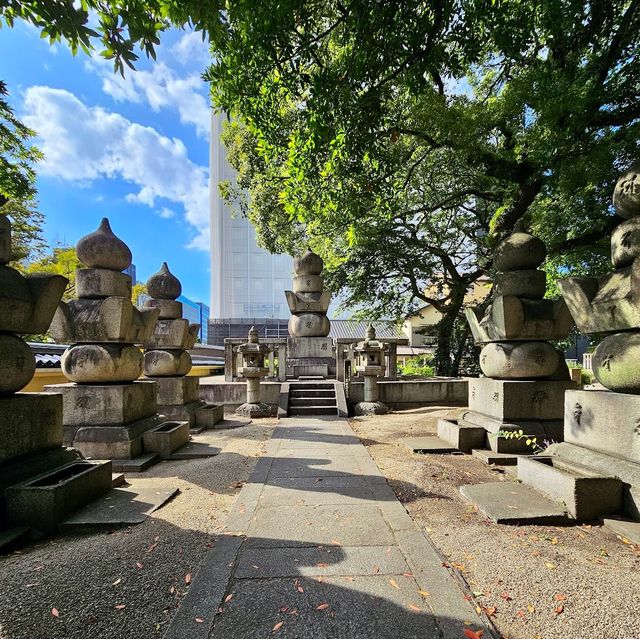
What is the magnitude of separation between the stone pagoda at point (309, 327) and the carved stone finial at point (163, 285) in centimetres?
478

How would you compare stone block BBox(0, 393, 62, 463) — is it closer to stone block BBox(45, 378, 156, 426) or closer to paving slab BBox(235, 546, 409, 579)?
stone block BBox(45, 378, 156, 426)

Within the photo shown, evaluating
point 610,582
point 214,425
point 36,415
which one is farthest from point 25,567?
point 214,425

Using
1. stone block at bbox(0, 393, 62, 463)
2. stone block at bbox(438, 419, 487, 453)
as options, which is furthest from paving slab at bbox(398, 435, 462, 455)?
stone block at bbox(0, 393, 62, 463)

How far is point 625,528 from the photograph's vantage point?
9.42ft

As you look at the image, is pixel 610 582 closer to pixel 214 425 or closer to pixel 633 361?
pixel 633 361

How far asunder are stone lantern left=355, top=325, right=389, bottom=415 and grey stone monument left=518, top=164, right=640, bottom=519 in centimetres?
543

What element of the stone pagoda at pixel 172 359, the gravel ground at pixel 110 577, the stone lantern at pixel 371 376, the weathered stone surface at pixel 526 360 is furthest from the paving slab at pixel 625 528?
the stone pagoda at pixel 172 359

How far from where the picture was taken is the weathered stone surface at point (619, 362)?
125 inches

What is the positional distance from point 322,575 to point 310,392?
7.37 m

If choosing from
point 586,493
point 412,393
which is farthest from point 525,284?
point 412,393

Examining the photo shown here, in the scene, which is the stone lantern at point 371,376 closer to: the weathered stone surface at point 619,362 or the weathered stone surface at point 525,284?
the weathered stone surface at point 525,284

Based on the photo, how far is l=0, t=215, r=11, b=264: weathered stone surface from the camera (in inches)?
136

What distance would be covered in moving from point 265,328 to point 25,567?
1074 inches

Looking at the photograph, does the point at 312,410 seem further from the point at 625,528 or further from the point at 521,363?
the point at 625,528
